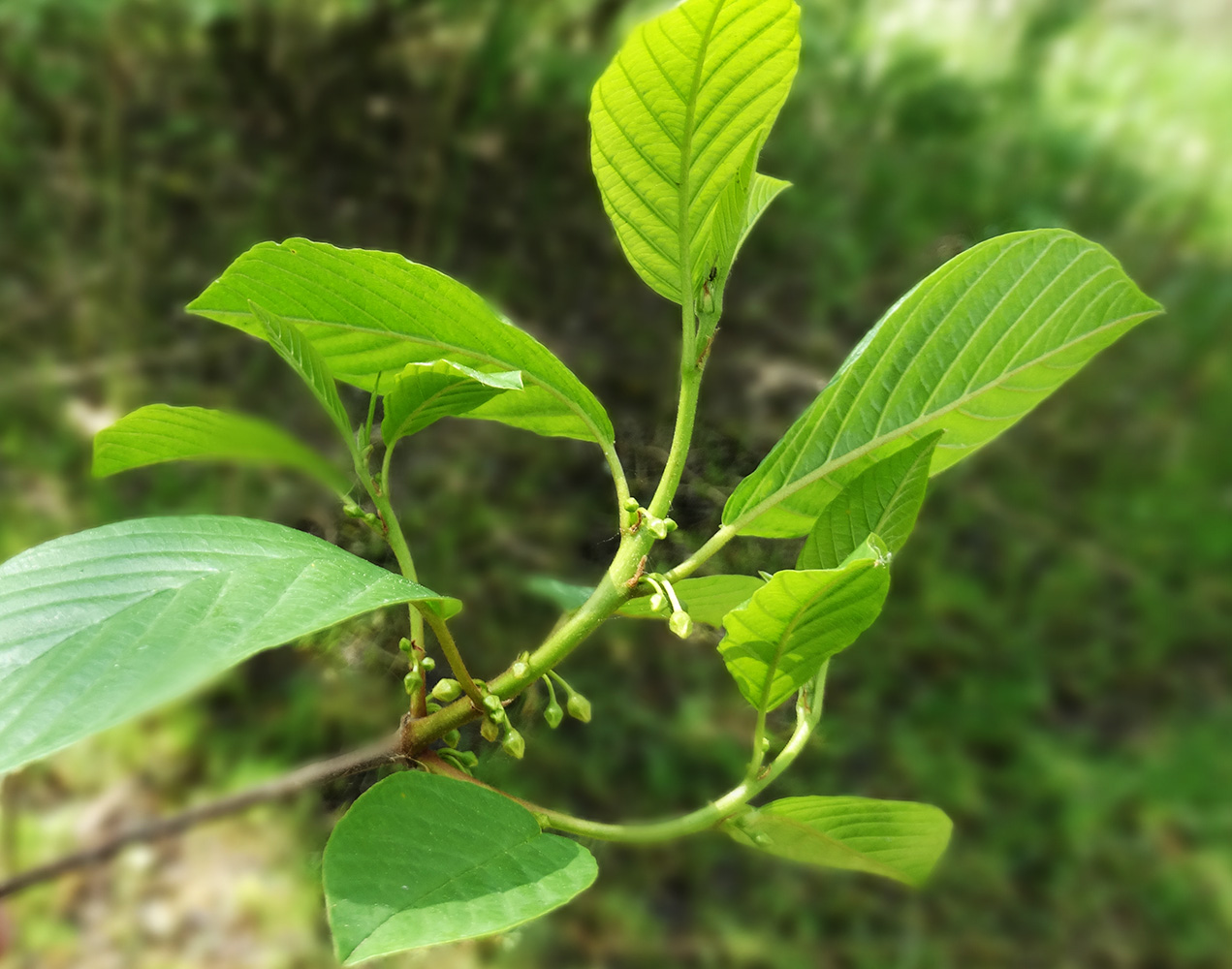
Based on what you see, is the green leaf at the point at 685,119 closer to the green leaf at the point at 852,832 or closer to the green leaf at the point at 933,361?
the green leaf at the point at 933,361

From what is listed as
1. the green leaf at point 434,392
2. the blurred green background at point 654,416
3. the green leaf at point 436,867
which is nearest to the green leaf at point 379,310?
the green leaf at point 434,392

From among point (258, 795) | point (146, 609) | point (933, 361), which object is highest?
point (933, 361)

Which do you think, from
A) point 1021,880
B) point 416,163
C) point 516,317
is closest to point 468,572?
point 516,317

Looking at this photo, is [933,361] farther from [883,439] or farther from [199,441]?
[199,441]

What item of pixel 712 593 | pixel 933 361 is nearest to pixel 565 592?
pixel 712 593

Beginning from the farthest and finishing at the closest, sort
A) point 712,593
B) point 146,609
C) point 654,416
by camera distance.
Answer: point 654,416
point 712,593
point 146,609

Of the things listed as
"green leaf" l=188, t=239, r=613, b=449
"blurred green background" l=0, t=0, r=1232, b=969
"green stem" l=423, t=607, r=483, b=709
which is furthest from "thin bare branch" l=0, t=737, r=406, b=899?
"blurred green background" l=0, t=0, r=1232, b=969
